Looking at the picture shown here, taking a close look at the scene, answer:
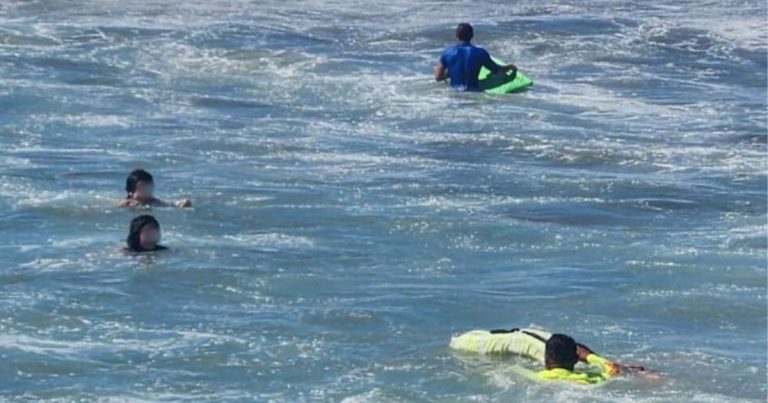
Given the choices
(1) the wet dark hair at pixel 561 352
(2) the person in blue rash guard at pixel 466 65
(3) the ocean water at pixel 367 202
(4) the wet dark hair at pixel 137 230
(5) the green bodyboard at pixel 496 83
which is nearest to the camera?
(1) the wet dark hair at pixel 561 352

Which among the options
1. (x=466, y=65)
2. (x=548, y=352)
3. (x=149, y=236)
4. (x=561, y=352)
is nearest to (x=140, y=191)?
(x=149, y=236)

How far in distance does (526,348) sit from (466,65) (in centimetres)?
1300

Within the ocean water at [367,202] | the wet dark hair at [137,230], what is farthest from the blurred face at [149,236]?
the ocean water at [367,202]

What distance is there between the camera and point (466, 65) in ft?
87.5

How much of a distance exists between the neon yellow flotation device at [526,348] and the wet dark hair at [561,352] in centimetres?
5

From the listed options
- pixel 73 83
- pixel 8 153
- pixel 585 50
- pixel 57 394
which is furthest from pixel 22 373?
pixel 585 50

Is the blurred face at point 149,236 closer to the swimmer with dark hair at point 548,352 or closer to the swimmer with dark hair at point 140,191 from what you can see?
the swimmer with dark hair at point 140,191

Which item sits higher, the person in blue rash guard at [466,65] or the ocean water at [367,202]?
the person in blue rash guard at [466,65]

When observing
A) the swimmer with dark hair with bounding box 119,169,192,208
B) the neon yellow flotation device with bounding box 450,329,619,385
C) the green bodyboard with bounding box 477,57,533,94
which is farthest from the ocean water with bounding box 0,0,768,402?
the green bodyboard with bounding box 477,57,533,94

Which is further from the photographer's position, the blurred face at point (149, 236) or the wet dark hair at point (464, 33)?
the wet dark hair at point (464, 33)

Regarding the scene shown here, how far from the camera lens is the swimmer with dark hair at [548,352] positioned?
13.4 m

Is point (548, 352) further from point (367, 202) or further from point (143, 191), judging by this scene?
point (367, 202)

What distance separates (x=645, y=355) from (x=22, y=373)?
4.50 m

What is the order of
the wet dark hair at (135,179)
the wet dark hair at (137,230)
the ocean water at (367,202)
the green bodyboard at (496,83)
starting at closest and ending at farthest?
the ocean water at (367,202) → the wet dark hair at (137,230) → the wet dark hair at (135,179) → the green bodyboard at (496,83)
